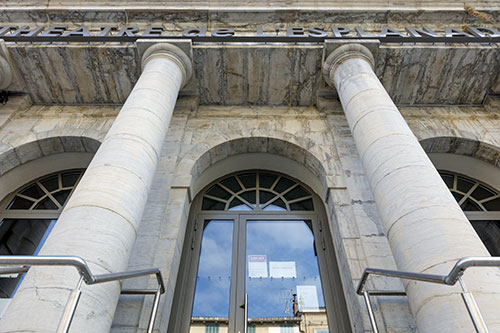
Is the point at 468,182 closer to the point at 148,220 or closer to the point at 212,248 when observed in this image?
the point at 212,248

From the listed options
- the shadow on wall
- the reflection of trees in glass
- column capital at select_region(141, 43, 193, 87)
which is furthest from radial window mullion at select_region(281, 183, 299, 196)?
column capital at select_region(141, 43, 193, 87)

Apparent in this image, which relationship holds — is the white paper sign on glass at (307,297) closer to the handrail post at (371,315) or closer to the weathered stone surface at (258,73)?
Result: the handrail post at (371,315)

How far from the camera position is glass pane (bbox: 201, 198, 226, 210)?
6.42 meters

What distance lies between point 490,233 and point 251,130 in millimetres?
4970

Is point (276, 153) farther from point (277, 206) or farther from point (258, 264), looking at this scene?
point (258, 264)

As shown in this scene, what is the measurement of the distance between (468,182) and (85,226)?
747cm

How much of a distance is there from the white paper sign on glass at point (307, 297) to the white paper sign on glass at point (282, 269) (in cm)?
28

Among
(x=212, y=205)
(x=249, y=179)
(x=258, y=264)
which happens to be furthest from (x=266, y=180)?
(x=258, y=264)

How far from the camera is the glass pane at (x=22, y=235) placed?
584cm

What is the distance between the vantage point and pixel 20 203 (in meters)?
6.61

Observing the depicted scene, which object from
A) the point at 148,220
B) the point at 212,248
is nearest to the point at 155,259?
the point at 148,220

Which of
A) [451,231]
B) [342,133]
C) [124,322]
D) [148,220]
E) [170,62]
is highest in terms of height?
[170,62]

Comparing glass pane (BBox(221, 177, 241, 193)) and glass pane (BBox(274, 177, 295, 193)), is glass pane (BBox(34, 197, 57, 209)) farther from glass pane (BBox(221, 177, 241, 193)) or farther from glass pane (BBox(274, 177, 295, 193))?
glass pane (BBox(274, 177, 295, 193))

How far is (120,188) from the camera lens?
374 centimetres
